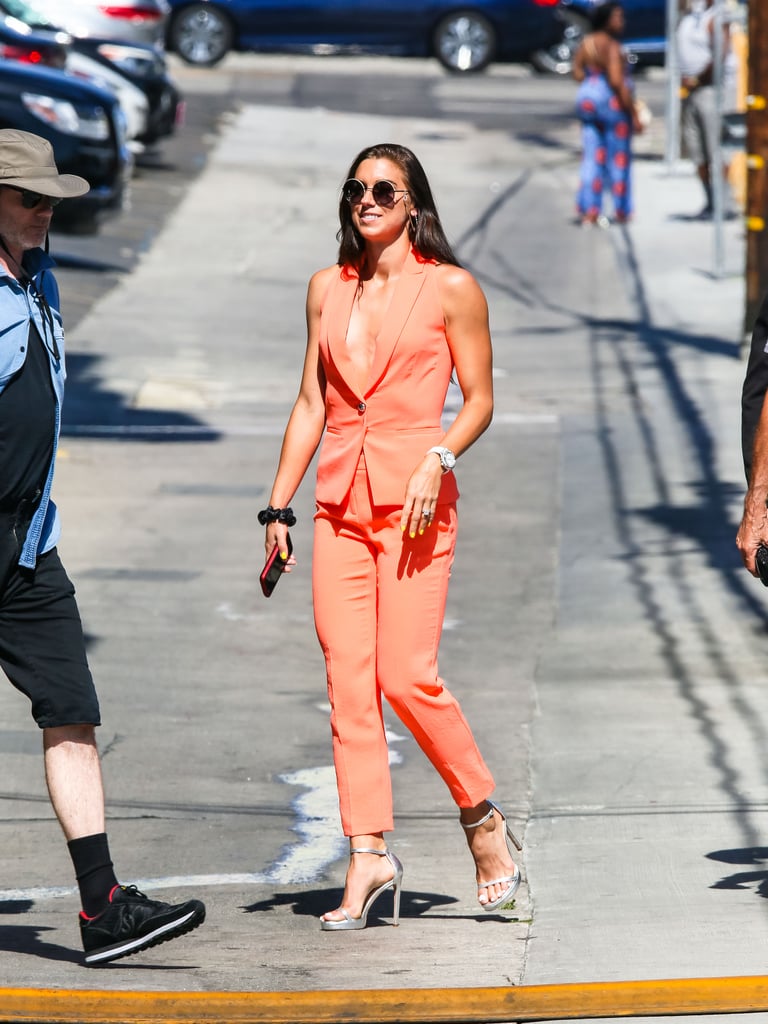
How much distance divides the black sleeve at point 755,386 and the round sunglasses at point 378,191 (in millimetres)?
1029

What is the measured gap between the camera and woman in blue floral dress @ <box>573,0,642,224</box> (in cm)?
1881

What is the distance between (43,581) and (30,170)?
100 centimetres

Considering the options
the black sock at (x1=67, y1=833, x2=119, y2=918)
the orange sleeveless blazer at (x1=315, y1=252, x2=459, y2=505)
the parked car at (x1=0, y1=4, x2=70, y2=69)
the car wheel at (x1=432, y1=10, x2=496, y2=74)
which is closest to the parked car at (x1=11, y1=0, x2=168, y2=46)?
the parked car at (x1=0, y1=4, x2=70, y2=69)

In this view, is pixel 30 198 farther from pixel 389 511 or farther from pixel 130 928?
pixel 130 928

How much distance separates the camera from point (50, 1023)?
4211mm

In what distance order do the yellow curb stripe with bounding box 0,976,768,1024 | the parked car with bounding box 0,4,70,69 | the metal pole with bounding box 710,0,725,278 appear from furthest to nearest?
the parked car with bounding box 0,4,70,69, the metal pole with bounding box 710,0,725,278, the yellow curb stripe with bounding box 0,976,768,1024

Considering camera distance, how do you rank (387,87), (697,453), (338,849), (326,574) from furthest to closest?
(387,87)
(697,453)
(338,849)
(326,574)

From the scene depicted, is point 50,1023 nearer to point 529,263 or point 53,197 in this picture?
point 53,197

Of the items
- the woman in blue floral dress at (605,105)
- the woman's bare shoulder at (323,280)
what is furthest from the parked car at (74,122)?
the woman's bare shoulder at (323,280)

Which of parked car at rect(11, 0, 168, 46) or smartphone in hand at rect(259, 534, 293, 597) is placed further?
parked car at rect(11, 0, 168, 46)

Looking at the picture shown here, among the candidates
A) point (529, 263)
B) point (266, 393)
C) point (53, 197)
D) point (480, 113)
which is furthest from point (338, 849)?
point (480, 113)

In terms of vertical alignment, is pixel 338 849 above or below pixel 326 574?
→ below

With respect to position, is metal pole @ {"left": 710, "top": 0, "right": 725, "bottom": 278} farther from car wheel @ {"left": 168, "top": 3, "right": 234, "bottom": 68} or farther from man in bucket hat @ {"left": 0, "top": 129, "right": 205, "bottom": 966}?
car wheel @ {"left": 168, "top": 3, "right": 234, "bottom": 68}

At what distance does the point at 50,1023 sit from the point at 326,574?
52.9 inches
